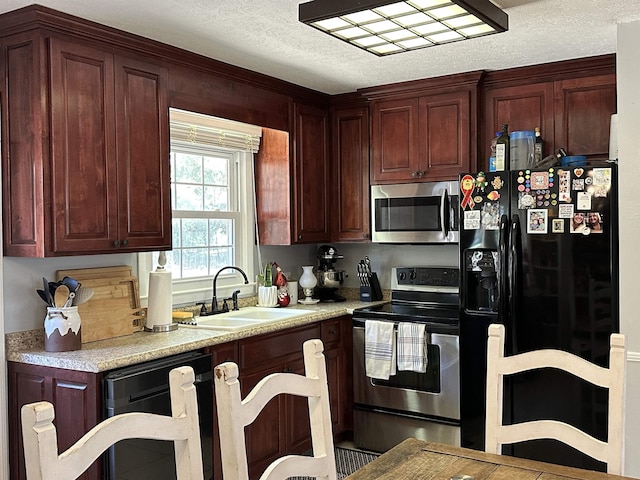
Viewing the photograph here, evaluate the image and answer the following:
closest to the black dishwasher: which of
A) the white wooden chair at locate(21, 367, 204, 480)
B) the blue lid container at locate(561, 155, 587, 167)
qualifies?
the white wooden chair at locate(21, 367, 204, 480)

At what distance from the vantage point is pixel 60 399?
2754mm

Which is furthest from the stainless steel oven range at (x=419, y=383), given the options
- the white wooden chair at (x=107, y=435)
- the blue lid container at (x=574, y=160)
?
the white wooden chair at (x=107, y=435)

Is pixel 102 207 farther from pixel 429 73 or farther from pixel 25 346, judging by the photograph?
pixel 429 73

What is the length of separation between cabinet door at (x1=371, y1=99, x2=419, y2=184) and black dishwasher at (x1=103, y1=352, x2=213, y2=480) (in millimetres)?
1992

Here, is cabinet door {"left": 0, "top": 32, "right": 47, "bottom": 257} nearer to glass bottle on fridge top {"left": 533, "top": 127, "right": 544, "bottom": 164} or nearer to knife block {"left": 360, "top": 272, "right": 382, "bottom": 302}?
knife block {"left": 360, "top": 272, "right": 382, "bottom": 302}

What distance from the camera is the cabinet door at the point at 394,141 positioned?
170 inches

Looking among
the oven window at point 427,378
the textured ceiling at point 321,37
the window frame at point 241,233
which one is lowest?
the oven window at point 427,378

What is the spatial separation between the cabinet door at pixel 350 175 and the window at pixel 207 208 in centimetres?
61

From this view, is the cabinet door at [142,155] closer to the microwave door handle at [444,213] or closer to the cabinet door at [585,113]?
the microwave door handle at [444,213]

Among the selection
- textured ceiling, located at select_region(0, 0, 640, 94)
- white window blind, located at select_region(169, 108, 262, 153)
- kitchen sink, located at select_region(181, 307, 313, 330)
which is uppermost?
textured ceiling, located at select_region(0, 0, 640, 94)

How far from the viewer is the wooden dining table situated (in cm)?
174

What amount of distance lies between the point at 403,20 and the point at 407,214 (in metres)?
1.78

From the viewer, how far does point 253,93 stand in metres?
3.99

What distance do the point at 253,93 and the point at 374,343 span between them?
1.70 metres
